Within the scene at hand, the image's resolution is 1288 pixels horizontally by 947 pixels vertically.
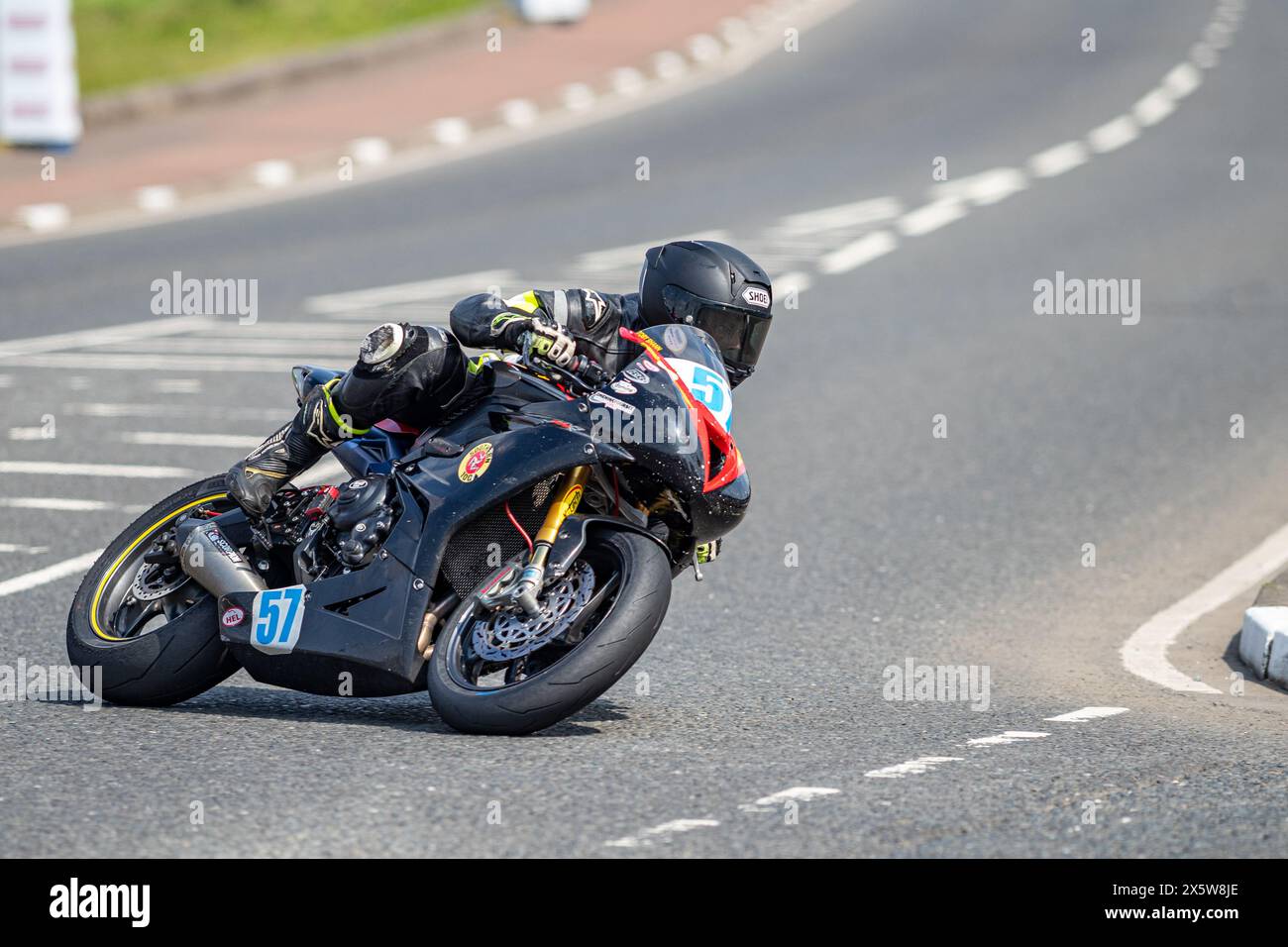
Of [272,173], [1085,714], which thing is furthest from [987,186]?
[1085,714]

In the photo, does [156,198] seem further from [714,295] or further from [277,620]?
[714,295]

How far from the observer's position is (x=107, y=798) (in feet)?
16.7

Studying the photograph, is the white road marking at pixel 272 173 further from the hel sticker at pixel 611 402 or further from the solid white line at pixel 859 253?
the hel sticker at pixel 611 402

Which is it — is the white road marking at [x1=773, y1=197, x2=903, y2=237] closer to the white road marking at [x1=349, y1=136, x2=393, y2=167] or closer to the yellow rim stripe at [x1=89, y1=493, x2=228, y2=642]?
the white road marking at [x1=349, y1=136, x2=393, y2=167]

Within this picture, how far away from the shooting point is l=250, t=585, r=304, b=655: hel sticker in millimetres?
6086

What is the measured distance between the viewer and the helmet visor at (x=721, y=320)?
6.19 m

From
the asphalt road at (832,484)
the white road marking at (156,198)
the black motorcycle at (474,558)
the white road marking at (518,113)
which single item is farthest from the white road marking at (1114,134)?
the black motorcycle at (474,558)

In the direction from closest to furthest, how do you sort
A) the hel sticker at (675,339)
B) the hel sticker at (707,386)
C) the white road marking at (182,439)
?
the hel sticker at (707,386), the hel sticker at (675,339), the white road marking at (182,439)

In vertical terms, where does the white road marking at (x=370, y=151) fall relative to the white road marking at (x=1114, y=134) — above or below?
below

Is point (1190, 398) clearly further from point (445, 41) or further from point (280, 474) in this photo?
point (445, 41)

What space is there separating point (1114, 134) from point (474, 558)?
21806mm

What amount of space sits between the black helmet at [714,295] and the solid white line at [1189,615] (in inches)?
88.2

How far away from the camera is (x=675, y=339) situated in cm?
597
